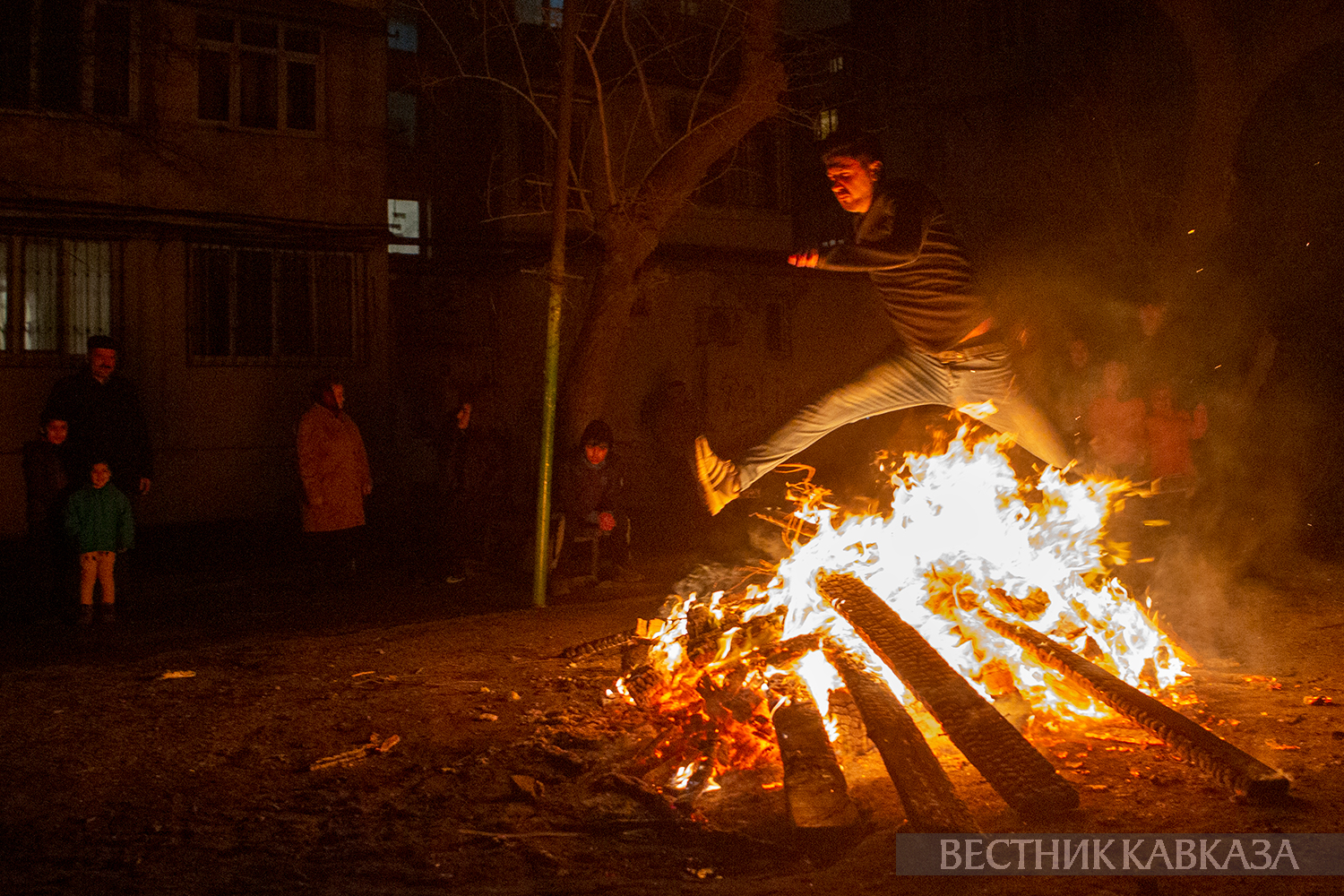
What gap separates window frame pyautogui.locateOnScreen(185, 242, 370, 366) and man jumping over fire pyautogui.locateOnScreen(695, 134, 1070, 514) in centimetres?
1060

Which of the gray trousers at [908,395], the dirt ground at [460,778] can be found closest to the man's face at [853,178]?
the gray trousers at [908,395]

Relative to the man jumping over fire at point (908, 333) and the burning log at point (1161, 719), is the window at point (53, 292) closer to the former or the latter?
the man jumping over fire at point (908, 333)

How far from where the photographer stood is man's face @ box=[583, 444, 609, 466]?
32.1ft

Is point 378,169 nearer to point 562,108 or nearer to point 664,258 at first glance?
point 664,258

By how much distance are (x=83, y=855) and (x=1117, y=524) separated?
24.8 ft

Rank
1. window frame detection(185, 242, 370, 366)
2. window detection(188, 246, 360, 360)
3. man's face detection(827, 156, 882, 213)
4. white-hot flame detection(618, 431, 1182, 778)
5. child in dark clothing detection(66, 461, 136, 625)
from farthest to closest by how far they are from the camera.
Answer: window detection(188, 246, 360, 360) < window frame detection(185, 242, 370, 366) < child in dark clothing detection(66, 461, 136, 625) < white-hot flame detection(618, 431, 1182, 778) < man's face detection(827, 156, 882, 213)

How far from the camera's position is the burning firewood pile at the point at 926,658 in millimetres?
4281

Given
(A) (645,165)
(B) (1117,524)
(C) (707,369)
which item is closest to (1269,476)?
(B) (1117,524)

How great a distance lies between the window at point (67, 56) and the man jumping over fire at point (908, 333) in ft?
38.3

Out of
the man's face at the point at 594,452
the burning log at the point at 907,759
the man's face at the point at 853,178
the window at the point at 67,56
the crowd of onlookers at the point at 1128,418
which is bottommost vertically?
the burning log at the point at 907,759

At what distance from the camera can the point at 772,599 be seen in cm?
626

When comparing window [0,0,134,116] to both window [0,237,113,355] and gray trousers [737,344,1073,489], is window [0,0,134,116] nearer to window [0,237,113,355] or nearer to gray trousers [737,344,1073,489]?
window [0,237,113,355]

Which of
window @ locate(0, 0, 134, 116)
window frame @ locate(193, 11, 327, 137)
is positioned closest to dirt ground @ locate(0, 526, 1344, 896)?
window @ locate(0, 0, 134, 116)

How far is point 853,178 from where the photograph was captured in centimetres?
537
